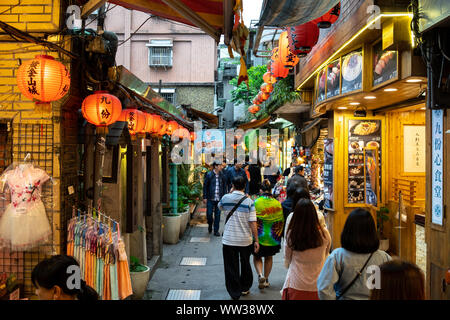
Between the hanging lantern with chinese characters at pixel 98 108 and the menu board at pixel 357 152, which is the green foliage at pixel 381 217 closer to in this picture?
the menu board at pixel 357 152

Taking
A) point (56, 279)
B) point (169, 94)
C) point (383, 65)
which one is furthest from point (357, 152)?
point (169, 94)

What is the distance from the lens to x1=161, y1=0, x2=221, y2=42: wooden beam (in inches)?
189

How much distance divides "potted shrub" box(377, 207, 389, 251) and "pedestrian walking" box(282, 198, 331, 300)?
5373mm

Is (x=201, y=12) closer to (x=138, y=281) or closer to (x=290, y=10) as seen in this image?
(x=290, y=10)

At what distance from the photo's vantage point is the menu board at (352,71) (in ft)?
25.2

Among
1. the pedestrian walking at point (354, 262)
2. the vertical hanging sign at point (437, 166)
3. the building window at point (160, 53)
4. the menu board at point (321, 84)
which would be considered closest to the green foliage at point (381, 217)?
the menu board at point (321, 84)

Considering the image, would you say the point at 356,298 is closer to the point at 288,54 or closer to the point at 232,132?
the point at 288,54

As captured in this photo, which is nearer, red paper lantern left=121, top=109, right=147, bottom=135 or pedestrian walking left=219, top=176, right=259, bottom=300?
pedestrian walking left=219, top=176, right=259, bottom=300

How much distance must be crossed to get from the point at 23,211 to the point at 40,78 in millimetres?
1884

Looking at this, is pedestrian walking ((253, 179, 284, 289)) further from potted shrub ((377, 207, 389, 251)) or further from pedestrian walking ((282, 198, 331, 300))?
potted shrub ((377, 207, 389, 251))

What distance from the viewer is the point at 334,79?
886cm

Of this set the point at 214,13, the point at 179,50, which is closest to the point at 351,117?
the point at 214,13

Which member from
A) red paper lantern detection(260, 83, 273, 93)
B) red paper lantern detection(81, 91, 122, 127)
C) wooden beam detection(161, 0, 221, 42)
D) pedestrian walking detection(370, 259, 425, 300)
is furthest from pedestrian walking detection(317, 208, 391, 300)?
red paper lantern detection(260, 83, 273, 93)

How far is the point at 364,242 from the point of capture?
380 cm
